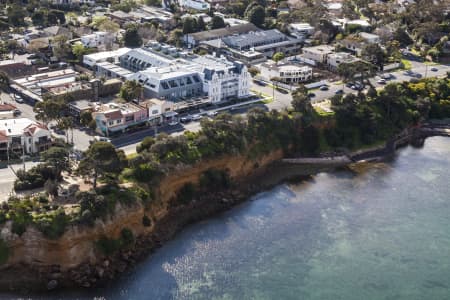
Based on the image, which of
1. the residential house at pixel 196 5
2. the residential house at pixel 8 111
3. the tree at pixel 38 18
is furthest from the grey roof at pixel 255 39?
the residential house at pixel 8 111

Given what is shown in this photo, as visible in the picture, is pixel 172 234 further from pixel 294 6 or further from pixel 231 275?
pixel 294 6

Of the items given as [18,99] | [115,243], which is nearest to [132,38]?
[18,99]

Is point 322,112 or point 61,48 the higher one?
point 61,48

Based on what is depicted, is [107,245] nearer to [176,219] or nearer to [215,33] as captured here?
[176,219]

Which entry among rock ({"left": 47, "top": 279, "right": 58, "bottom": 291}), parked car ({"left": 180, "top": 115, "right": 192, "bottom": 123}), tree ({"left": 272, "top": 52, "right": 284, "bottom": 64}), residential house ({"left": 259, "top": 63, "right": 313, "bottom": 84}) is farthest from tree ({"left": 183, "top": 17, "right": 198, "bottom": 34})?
rock ({"left": 47, "top": 279, "right": 58, "bottom": 291})

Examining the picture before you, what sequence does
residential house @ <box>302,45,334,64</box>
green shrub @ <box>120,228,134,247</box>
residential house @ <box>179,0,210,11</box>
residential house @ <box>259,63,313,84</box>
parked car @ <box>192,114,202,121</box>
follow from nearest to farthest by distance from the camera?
green shrub @ <box>120,228,134,247</box>
parked car @ <box>192,114,202,121</box>
residential house @ <box>259,63,313,84</box>
residential house @ <box>302,45,334,64</box>
residential house @ <box>179,0,210,11</box>

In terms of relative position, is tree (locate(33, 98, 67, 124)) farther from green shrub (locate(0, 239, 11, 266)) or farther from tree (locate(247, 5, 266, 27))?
tree (locate(247, 5, 266, 27))

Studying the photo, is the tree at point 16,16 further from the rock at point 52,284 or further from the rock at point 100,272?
the rock at point 52,284
